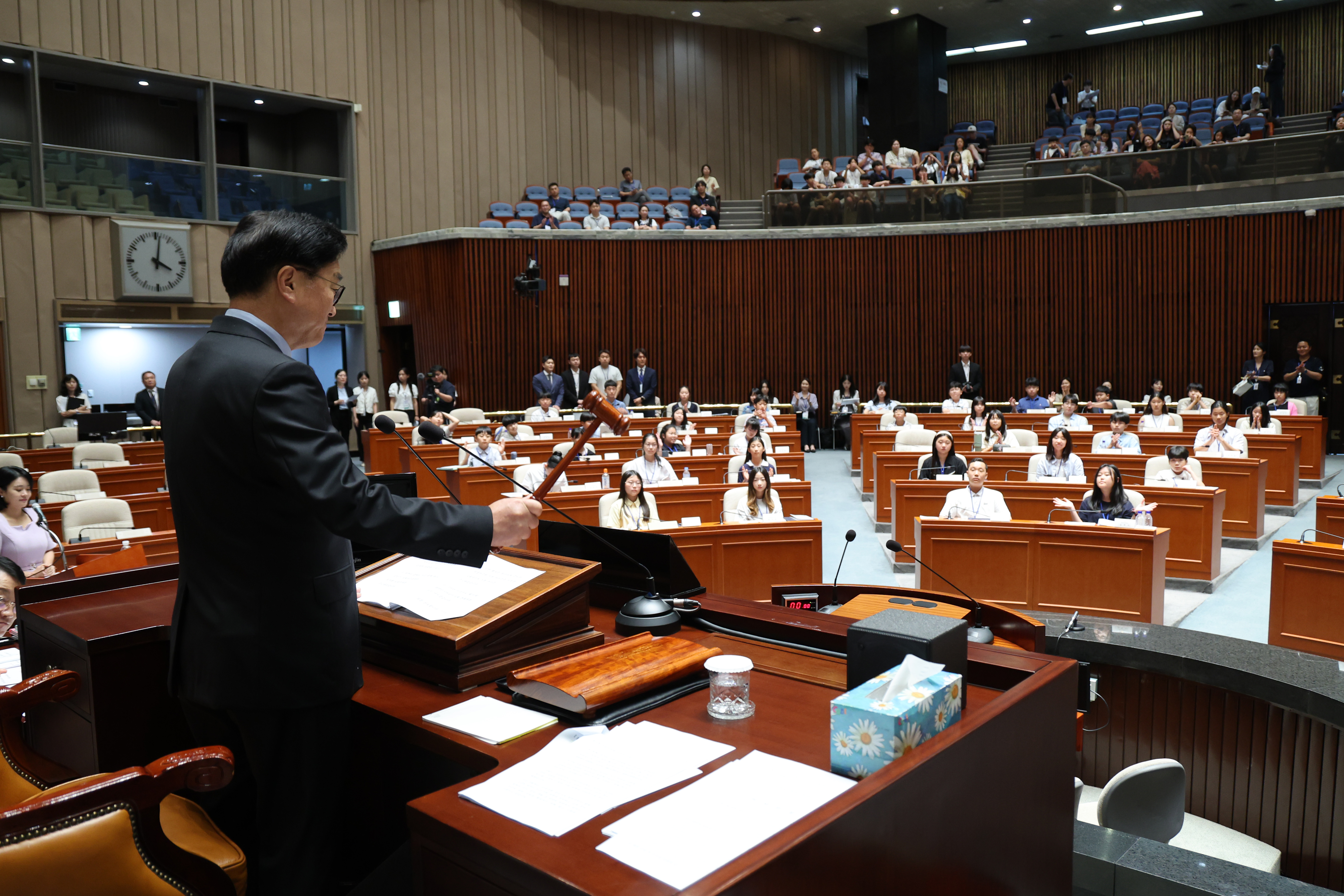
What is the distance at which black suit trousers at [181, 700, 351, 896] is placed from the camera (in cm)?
161

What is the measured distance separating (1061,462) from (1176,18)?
15139 millimetres

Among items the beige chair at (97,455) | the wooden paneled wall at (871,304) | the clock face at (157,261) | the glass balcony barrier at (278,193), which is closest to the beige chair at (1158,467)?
the wooden paneled wall at (871,304)

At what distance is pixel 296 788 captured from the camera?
1624mm

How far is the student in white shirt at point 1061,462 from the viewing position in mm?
8102

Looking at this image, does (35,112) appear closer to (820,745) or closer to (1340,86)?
(820,745)

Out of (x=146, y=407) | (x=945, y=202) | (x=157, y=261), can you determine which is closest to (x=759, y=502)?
(x=146, y=407)

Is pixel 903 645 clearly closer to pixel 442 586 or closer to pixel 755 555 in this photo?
pixel 442 586

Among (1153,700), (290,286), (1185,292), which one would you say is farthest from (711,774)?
(1185,292)

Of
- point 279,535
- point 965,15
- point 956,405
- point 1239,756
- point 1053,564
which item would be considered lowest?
point 1053,564

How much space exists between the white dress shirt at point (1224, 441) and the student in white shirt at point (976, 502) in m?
3.29

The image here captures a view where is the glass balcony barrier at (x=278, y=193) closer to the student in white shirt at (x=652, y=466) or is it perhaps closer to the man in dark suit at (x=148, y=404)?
the man in dark suit at (x=148, y=404)

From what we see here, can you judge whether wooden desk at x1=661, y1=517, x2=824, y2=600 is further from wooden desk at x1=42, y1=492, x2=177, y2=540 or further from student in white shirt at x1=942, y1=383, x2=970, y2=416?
student in white shirt at x1=942, y1=383, x2=970, y2=416

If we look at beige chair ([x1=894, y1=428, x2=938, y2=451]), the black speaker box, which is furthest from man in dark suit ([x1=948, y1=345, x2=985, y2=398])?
the black speaker box

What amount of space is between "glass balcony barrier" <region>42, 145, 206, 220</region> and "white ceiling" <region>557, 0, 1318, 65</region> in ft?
23.7
